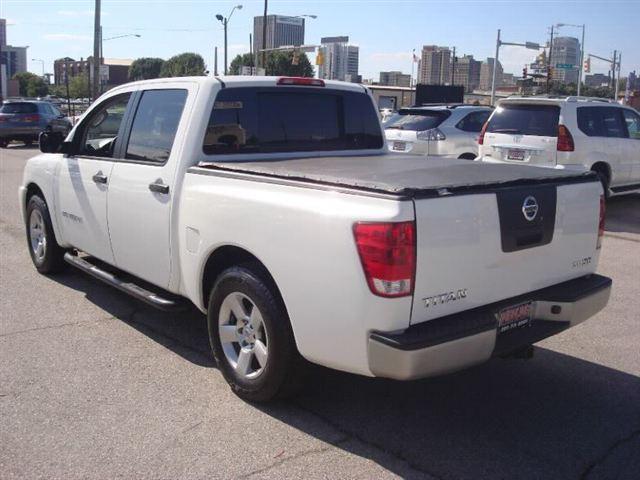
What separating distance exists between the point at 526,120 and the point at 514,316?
853 cm

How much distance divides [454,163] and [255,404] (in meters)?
2.09

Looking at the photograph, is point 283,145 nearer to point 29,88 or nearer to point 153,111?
point 153,111

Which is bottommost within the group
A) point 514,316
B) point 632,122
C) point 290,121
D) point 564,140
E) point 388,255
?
point 514,316

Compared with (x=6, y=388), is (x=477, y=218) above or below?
above

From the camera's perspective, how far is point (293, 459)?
11.6 ft

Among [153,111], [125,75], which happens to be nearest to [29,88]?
[125,75]

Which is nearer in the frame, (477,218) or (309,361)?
(477,218)

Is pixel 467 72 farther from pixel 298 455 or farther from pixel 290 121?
pixel 298 455

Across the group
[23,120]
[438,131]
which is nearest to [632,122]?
[438,131]

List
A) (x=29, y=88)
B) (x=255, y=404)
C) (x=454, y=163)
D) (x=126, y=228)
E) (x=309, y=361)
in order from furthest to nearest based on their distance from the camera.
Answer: (x=29, y=88), (x=126, y=228), (x=454, y=163), (x=255, y=404), (x=309, y=361)

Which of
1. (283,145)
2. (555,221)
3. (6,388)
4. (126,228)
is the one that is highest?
(283,145)

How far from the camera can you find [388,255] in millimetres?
3213

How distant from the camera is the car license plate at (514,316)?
367 centimetres

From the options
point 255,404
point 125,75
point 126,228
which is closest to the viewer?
point 255,404
